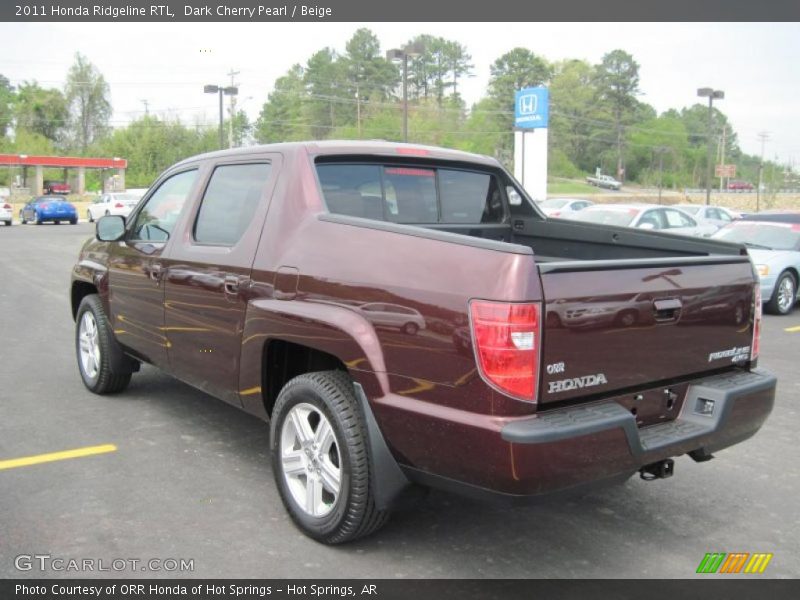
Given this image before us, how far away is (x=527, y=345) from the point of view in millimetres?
2836

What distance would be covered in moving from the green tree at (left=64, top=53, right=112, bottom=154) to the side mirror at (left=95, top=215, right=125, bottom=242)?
335ft

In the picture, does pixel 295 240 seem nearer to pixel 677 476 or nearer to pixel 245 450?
pixel 245 450

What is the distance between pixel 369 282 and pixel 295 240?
672 mm

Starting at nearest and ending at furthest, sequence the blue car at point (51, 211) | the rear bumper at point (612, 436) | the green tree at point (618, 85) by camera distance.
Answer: the rear bumper at point (612, 436)
the blue car at point (51, 211)
the green tree at point (618, 85)

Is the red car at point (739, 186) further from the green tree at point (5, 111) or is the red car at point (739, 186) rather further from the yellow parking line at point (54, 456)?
the yellow parking line at point (54, 456)

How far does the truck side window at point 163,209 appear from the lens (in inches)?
197

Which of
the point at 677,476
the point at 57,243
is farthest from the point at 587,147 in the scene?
the point at 677,476

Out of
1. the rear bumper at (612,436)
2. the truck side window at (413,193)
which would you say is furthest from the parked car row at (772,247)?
the rear bumper at (612,436)

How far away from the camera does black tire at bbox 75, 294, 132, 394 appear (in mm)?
5754

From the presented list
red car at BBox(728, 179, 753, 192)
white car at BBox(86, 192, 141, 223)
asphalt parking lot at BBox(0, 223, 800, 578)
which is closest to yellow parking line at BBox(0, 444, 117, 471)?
asphalt parking lot at BBox(0, 223, 800, 578)

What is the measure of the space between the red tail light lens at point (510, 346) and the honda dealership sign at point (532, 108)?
146 feet

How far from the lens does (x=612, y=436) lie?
2961 millimetres

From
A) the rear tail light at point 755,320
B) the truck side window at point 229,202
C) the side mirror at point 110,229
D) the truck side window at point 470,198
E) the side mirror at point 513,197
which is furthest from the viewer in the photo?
the side mirror at point 110,229

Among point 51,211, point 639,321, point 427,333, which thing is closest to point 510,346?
point 427,333
